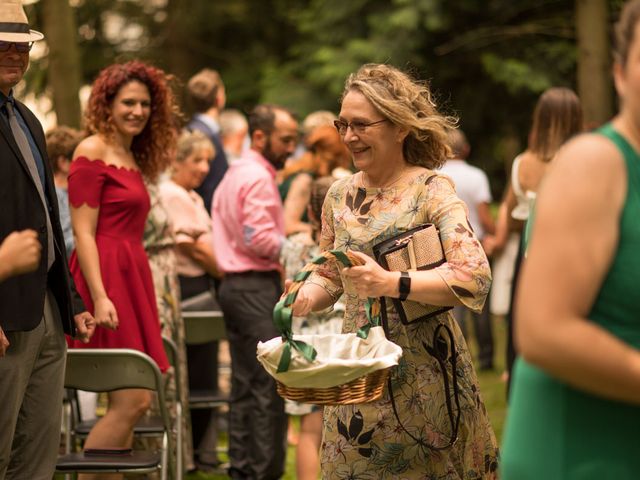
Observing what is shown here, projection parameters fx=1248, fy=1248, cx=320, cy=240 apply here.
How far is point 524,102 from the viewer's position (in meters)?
16.4

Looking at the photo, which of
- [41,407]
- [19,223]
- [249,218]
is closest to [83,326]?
[41,407]

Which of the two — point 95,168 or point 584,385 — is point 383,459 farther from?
point 95,168

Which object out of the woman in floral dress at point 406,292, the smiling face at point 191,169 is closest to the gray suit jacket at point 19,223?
the woman in floral dress at point 406,292

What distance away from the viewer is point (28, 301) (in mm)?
4301

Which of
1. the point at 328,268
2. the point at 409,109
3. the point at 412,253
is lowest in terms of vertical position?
the point at 328,268

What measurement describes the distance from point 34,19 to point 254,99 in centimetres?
515

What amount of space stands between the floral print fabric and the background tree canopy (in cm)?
920

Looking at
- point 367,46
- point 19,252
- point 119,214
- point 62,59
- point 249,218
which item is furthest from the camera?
point 367,46

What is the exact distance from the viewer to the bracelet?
3.88 m

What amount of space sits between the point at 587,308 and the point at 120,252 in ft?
11.8

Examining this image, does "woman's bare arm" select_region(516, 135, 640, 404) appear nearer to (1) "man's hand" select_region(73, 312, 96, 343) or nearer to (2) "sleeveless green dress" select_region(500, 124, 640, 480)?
(2) "sleeveless green dress" select_region(500, 124, 640, 480)

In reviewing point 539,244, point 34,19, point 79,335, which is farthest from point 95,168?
point 34,19

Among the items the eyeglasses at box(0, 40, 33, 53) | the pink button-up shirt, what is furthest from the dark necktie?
the pink button-up shirt

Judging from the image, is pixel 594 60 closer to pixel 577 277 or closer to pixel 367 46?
pixel 367 46
